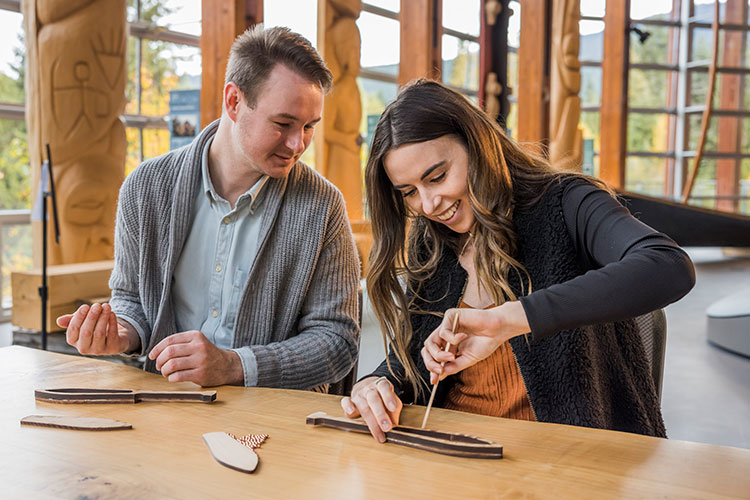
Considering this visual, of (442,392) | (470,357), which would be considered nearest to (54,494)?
(470,357)

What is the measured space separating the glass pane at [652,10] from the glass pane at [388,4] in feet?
21.7

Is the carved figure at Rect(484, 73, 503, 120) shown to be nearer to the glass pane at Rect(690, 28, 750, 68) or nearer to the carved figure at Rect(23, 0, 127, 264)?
the carved figure at Rect(23, 0, 127, 264)

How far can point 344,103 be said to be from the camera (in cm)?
519

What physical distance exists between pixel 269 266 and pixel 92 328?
0.49m

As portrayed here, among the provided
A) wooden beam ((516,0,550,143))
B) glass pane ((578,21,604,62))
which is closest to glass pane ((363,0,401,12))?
wooden beam ((516,0,550,143))

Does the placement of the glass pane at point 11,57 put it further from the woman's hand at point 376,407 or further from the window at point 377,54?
the woman's hand at point 376,407

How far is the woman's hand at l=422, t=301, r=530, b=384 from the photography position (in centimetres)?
124

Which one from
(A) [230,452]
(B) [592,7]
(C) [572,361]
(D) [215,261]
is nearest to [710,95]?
(C) [572,361]

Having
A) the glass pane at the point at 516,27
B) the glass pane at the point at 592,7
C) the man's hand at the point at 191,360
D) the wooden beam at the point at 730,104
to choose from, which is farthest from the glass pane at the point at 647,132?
the man's hand at the point at 191,360

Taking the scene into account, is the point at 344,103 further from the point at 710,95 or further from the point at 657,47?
the point at 657,47

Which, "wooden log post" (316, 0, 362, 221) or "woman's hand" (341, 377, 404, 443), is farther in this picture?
"wooden log post" (316, 0, 362, 221)

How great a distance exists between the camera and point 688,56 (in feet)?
41.9

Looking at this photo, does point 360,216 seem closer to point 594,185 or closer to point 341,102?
point 341,102

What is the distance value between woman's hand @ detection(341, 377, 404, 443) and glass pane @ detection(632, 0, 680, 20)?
12.4 metres
